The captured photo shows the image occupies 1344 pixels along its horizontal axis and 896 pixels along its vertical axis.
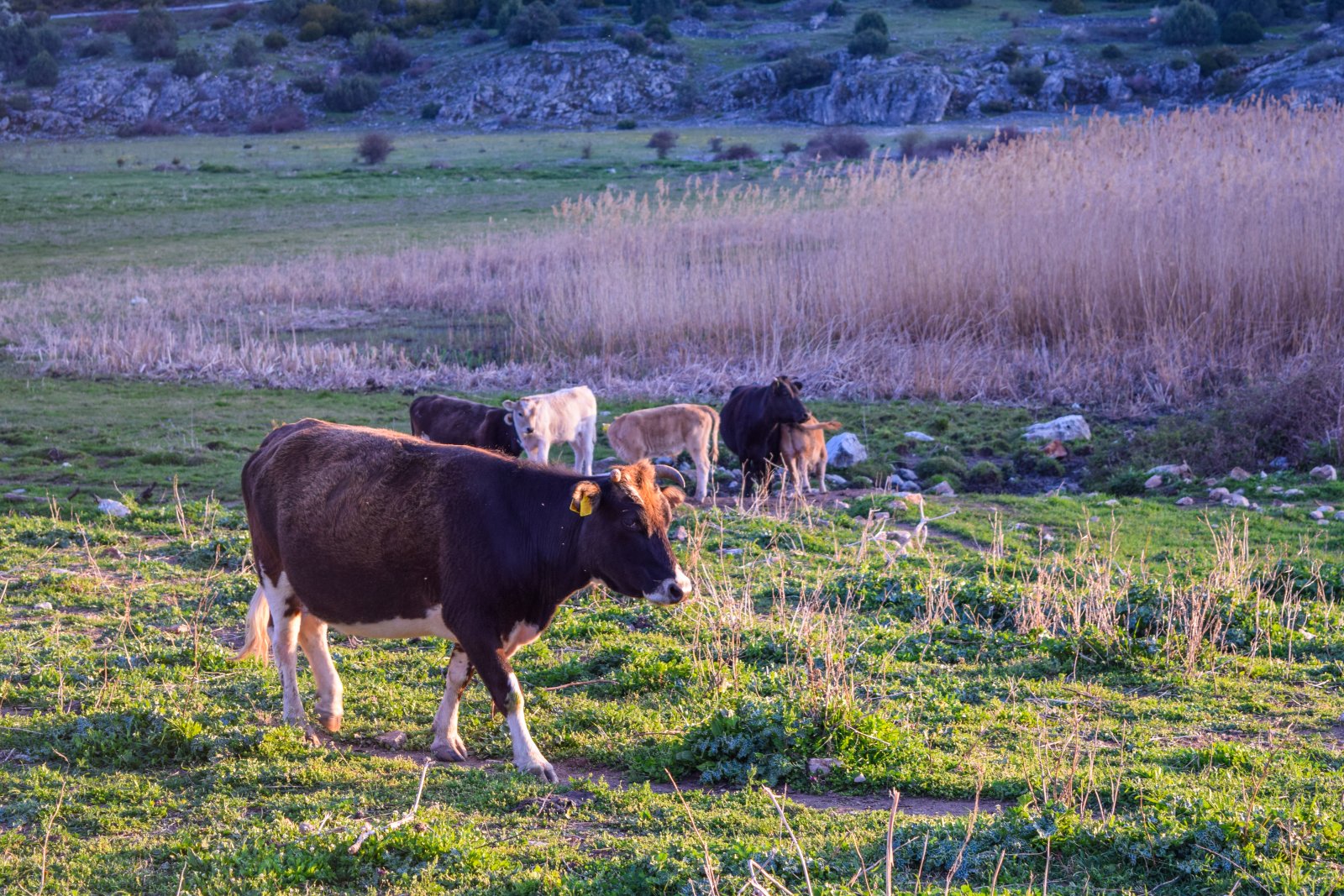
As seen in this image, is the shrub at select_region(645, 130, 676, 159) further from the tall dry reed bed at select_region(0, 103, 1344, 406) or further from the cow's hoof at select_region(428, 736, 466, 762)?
the cow's hoof at select_region(428, 736, 466, 762)

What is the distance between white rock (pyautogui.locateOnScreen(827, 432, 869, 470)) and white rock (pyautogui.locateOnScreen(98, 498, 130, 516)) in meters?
7.30

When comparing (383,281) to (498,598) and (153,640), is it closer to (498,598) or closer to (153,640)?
(153,640)

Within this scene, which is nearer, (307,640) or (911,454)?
(307,640)

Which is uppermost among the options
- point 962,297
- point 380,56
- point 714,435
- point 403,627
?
point 380,56

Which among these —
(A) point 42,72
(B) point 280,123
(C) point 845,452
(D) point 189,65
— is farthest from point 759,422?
(A) point 42,72

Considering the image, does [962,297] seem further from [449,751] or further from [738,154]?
[738,154]

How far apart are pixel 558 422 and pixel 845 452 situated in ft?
10.6

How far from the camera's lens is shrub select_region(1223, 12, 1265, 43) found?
61250mm

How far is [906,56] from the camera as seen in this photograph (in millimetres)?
65500

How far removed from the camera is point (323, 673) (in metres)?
6.45

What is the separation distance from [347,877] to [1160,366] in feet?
45.0

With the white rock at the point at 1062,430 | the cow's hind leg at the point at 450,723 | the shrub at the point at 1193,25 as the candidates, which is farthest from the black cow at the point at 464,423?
the shrub at the point at 1193,25

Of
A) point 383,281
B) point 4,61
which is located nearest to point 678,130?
point 383,281

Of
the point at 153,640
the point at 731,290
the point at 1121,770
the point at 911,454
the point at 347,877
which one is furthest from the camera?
the point at 731,290
